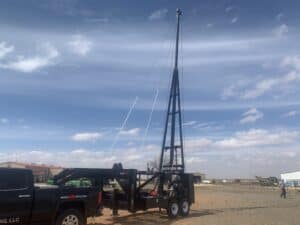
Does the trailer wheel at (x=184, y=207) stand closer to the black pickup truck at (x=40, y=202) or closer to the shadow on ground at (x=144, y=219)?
the shadow on ground at (x=144, y=219)

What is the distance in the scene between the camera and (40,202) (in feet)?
38.2

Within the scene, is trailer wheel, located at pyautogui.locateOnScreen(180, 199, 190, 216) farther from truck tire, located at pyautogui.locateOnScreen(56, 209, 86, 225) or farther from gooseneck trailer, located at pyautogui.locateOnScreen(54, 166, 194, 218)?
truck tire, located at pyautogui.locateOnScreen(56, 209, 86, 225)

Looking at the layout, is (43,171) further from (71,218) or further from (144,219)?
(71,218)

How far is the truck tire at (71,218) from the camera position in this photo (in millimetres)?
12172

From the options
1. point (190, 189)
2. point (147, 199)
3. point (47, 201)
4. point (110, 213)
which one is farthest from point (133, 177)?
point (47, 201)

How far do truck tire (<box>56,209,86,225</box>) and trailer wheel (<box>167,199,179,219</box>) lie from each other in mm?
6958

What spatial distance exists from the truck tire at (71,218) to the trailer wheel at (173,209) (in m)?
6.96

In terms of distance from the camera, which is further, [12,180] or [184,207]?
[184,207]

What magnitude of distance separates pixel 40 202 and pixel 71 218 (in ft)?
4.03

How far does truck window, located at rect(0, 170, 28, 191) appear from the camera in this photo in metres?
10.9

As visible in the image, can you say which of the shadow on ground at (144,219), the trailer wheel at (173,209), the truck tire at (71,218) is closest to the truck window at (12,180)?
the truck tire at (71,218)

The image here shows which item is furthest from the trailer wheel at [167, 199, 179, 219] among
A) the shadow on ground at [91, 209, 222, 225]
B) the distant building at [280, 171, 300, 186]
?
the distant building at [280, 171, 300, 186]

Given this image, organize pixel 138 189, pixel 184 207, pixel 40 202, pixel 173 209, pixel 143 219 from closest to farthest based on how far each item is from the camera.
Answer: pixel 40 202
pixel 143 219
pixel 138 189
pixel 173 209
pixel 184 207

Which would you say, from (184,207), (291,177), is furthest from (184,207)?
(291,177)
